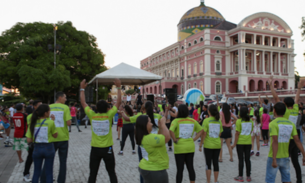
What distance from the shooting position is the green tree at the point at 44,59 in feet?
79.4

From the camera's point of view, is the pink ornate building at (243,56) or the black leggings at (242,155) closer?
the black leggings at (242,155)

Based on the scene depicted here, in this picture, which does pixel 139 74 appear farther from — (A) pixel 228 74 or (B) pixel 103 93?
(A) pixel 228 74

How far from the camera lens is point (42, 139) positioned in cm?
420

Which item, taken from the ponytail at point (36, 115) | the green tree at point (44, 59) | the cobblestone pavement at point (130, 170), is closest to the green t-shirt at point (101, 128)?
the ponytail at point (36, 115)

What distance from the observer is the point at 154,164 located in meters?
3.22

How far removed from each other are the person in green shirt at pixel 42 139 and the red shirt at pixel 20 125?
279 cm

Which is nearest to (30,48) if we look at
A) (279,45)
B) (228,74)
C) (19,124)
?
(19,124)

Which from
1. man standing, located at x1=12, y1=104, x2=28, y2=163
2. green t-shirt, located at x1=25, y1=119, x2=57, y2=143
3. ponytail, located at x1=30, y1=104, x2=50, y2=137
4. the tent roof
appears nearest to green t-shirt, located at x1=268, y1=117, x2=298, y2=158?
green t-shirt, located at x1=25, y1=119, x2=57, y2=143

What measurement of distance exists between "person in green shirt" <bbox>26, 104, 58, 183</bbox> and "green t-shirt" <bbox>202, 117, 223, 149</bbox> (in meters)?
2.98

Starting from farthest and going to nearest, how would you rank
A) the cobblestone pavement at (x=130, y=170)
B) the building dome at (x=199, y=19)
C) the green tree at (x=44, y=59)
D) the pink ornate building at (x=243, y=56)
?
the building dome at (x=199, y=19) < the pink ornate building at (x=243, y=56) < the green tree at (x=44, y=59) < the cobblestone pavement at (x=130, y=170)

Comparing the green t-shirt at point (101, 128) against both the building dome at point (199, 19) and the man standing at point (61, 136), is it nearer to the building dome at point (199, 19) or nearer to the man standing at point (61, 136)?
the man standing at point (61, 136)

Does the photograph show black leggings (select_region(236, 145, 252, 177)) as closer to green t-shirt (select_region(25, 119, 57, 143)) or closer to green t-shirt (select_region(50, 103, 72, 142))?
green t-shirt (select_region(50, 103, 72, 142))

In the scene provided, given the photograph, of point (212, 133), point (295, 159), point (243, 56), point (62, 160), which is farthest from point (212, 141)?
point (243, 56)

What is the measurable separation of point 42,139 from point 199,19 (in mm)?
59552
